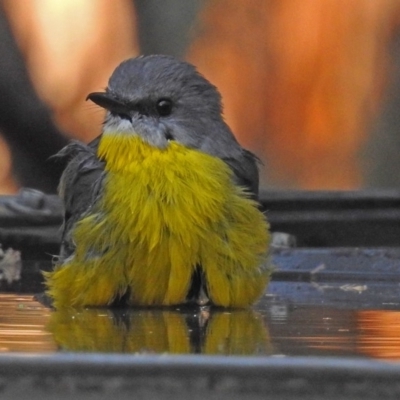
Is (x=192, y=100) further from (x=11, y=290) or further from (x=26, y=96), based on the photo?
(x=26, y=96)

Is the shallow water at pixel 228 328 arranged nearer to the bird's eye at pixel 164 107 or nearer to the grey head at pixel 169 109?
the grey head at pixel 169 109

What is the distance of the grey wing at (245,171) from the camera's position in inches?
160

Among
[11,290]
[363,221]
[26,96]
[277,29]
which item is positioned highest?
[277,29]

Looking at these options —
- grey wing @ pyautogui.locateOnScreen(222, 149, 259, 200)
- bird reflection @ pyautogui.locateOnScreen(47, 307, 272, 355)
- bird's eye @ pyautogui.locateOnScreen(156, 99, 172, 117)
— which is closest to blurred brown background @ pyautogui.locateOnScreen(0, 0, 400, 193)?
grey wing @ pyautogui.locateOnScreen(222, 149, 259, 200)

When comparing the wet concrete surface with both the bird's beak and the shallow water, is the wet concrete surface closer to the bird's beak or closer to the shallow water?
the shallow water

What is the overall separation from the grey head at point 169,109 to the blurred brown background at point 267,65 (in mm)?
1763

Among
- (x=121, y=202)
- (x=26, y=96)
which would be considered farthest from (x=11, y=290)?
(x=26, y=96)

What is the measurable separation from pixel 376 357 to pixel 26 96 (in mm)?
4110

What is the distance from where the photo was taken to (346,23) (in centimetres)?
615

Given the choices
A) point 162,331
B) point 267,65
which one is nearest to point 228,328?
point 162,331

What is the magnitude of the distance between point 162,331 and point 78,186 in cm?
131

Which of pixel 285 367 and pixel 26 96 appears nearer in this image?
pixel 285 367

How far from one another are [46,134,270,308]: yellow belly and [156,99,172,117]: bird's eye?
0.59 feet

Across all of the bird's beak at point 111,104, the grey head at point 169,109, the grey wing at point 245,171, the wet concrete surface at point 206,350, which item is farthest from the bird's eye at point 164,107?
the wet concrete surface at point 206,350
